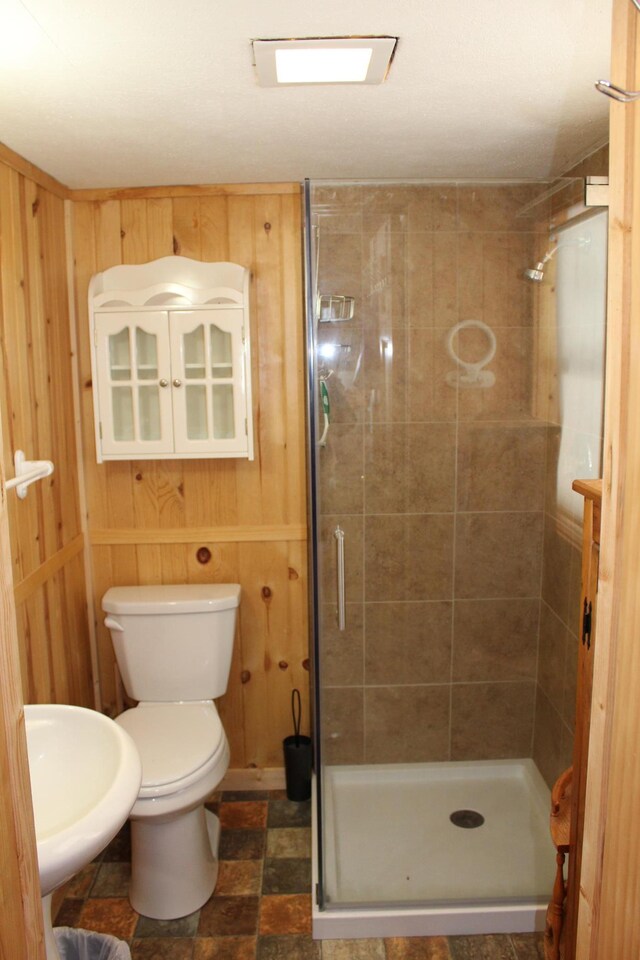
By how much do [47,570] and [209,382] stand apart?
0.82 m

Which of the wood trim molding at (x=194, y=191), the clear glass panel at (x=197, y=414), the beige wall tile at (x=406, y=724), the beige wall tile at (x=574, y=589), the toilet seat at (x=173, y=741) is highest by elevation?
the wood trim molding at (x=194, y=191)

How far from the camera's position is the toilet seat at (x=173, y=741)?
2213mm

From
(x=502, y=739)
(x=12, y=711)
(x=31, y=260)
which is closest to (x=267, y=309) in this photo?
(x=31, y=260)

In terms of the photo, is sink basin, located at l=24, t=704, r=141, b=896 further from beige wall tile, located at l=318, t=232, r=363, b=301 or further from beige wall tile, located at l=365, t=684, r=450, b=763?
beige wall tile, located at l=318, t=232, r=363, b=301

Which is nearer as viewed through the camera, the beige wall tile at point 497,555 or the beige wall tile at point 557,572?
the beige wall tile at point 557,572

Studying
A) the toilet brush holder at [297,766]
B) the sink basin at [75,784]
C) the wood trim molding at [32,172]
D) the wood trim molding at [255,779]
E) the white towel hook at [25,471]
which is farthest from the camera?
the wood trim molding at [255,779]

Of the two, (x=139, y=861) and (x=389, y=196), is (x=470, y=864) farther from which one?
(x=389, y=196)

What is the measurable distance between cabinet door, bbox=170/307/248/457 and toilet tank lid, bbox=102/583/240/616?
0.50 meters

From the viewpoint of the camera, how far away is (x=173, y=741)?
7.91ft

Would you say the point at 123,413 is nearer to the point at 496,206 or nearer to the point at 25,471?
the point at 25,471

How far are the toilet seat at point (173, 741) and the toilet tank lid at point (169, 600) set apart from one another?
1.11 feet

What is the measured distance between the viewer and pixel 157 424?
2.63 m

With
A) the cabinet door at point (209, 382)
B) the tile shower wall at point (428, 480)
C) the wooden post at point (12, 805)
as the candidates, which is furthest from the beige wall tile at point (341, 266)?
the wooden post at point (12, 805)

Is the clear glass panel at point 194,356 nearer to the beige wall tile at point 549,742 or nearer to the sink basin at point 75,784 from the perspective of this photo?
the sink basin at point 75,784
